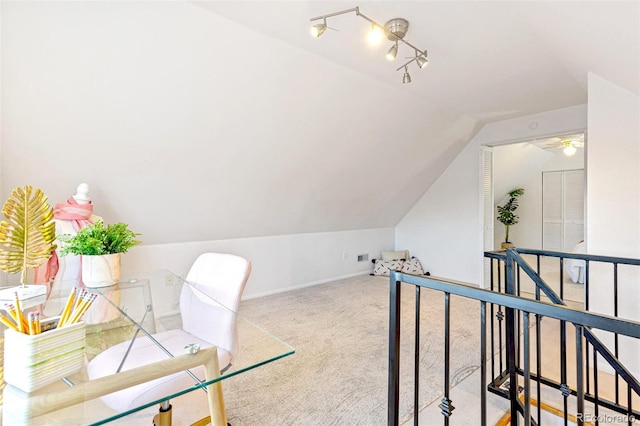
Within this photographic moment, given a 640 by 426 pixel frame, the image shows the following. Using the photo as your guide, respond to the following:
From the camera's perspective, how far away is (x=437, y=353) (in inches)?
97.1

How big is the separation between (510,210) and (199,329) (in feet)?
24.8

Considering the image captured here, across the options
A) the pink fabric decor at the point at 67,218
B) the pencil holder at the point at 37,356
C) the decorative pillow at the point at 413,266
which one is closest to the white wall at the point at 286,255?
the decorative pillow at the point at 413,266

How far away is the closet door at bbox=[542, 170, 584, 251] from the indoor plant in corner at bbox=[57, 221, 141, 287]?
768cm

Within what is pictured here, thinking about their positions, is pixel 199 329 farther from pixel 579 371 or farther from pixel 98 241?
pixel 579 371

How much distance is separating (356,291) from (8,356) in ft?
12.1

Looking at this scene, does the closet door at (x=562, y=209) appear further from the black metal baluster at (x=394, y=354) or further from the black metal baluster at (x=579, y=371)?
the black metal baluster at (x=394, y=354)

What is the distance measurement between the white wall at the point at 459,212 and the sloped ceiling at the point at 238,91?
1.14 feet

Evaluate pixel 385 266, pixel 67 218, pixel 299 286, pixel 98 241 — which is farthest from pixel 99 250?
pixel 385 266

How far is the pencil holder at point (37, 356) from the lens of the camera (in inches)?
33.5

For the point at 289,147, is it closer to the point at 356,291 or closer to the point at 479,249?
the point at 356,291

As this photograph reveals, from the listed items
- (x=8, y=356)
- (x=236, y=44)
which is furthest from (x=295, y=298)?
(x=8, y=356)

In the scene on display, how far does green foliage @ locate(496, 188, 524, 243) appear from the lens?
283 inches

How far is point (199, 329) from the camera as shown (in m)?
1.58

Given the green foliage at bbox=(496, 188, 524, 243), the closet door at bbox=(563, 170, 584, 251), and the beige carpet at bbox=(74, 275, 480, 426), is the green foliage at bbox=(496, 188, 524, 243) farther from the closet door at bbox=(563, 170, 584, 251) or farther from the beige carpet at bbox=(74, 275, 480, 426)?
the beige carpet at bbox=(74, 275, 480, 426)
